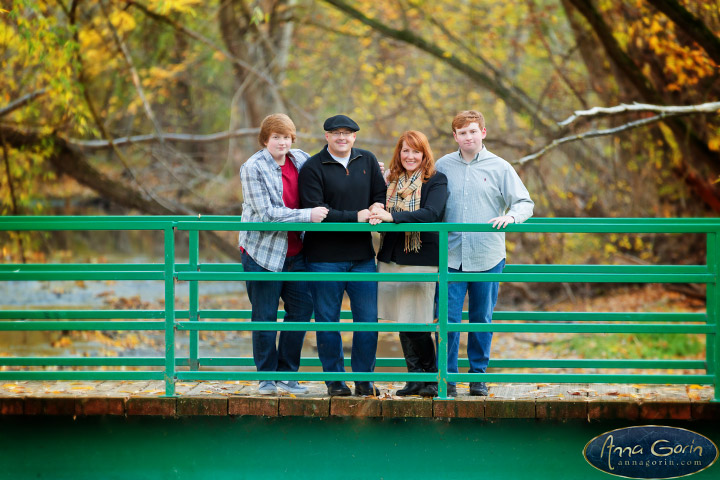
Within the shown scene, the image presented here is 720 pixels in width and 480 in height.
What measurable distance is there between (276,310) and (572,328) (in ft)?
6.21

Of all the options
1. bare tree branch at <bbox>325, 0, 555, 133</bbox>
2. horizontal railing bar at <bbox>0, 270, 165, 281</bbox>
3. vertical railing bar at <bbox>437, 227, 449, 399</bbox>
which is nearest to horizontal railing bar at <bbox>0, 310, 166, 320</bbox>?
horizontal railing bar at <bbox>0, 270, 165, 281</bbox>

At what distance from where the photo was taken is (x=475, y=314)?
5.48m

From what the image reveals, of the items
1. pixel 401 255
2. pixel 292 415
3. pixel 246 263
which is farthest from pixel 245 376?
pixel 401 255

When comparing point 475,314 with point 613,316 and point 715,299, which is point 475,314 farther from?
point 715,299

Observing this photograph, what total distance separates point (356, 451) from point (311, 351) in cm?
808

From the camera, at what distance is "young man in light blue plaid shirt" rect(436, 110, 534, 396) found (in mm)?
5383

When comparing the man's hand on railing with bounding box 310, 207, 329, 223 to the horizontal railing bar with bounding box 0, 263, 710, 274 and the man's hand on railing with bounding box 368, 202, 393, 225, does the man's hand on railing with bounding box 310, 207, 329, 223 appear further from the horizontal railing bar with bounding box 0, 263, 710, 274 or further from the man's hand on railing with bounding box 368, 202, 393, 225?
Result: the horizontal railing bar with bounding box 0, 263, 710, 274

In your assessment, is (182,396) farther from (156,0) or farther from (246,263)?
(156,0)

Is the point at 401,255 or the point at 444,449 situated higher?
the point at 401,255

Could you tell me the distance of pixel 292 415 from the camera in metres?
5.21

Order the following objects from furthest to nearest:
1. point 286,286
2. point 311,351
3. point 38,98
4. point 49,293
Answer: point 49,293
point 311,351
point 38,98
point 286,286

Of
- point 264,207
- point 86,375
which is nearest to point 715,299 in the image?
point 264,207

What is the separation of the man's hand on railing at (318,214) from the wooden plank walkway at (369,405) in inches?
43.7

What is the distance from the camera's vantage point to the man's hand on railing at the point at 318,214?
5.14 meters
